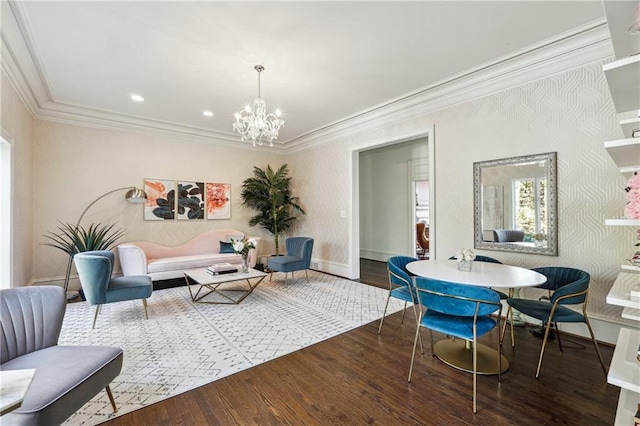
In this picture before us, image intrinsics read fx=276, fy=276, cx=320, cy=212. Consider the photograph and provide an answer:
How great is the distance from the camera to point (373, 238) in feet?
26.6

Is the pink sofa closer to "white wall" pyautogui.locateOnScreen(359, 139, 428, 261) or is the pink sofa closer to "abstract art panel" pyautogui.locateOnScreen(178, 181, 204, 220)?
"abstract art panel" pyautogui.locateOnScreen(178, 181, 204, 220)

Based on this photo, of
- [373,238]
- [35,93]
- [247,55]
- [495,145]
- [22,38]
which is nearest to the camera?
[22,38]

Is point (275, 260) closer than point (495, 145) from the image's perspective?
No

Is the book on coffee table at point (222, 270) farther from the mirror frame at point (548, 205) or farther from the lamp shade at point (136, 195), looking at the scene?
the mirror frame at point (548, 205)

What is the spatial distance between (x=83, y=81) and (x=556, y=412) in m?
6.15

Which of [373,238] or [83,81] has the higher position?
[83,81]

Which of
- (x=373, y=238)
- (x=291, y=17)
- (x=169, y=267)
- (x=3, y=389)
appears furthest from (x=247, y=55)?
(x=373, y=238)

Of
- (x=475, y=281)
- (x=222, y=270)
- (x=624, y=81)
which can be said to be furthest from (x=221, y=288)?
(x=624, y=81)

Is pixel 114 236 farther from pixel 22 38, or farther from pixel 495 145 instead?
pixel 495 145

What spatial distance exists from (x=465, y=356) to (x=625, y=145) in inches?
83.3

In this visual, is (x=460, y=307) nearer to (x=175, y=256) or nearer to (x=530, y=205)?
(x=530, y=205)

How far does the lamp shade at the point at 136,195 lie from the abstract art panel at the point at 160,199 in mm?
396

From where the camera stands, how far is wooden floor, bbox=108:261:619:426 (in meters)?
1.84

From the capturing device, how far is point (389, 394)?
2084 mm
